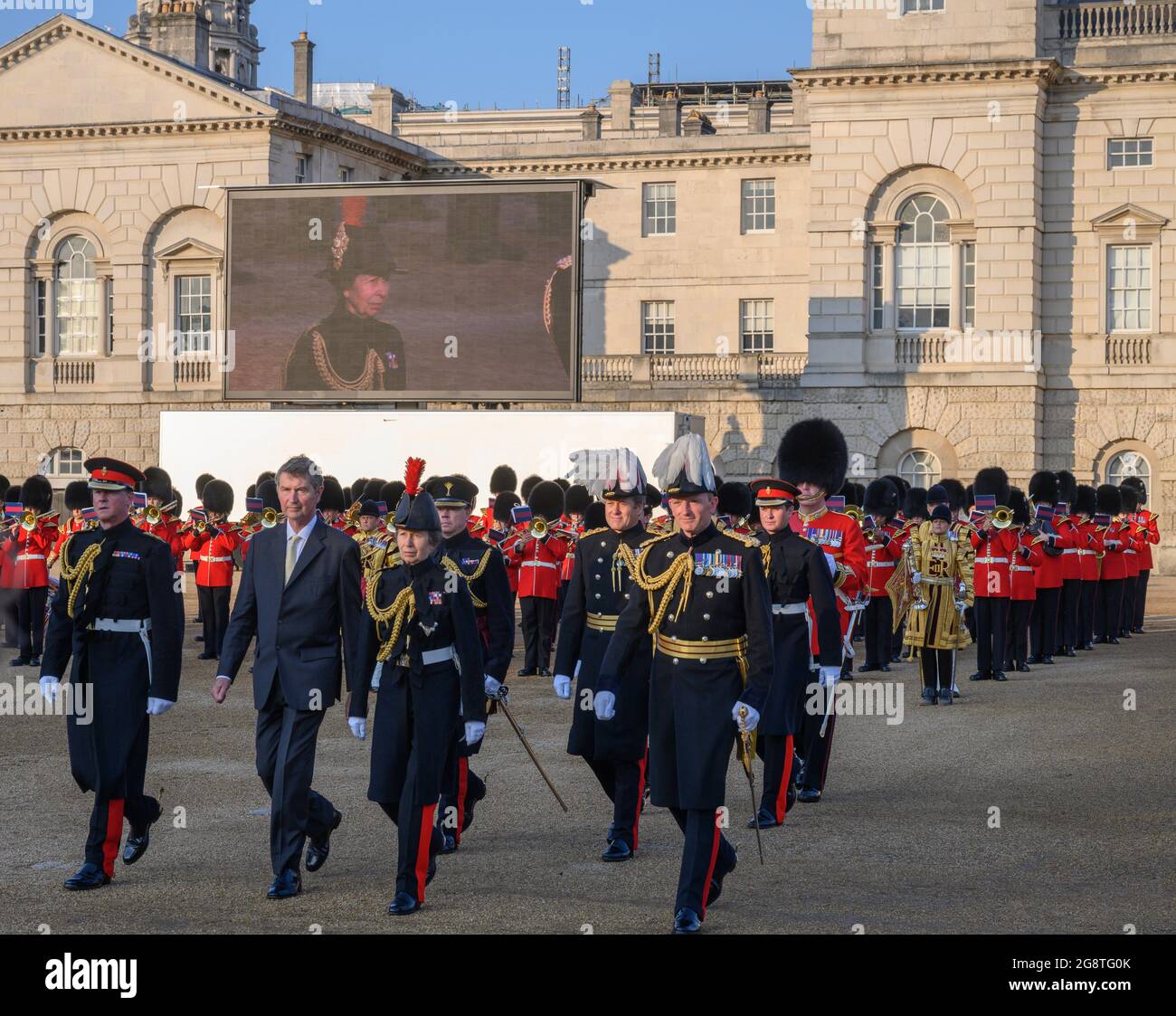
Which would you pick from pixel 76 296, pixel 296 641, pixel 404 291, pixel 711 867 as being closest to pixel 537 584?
pixel 296 641

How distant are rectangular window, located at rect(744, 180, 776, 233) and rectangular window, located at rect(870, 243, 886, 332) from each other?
22.4 feet

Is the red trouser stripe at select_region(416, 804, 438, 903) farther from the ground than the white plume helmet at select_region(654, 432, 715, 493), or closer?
closer

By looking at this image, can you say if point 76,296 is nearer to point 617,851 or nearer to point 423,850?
point 617,851

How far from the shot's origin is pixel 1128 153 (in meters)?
33.9

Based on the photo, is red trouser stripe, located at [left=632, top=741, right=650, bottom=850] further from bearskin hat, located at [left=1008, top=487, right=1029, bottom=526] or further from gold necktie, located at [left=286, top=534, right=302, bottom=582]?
bearskin hat, located at [left=1008, top=487, right=1029, bottom=526]

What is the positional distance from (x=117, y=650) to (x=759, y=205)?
1347 inches

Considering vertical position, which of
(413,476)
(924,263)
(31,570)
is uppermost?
(924,263)

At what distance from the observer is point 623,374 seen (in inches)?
1492

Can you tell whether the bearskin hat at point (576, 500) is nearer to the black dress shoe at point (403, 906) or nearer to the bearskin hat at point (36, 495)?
the bearskin hat at point (36, 495)

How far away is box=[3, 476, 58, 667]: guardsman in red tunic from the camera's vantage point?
17922 millimetres

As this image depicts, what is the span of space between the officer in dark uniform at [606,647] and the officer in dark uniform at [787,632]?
2.41 feet

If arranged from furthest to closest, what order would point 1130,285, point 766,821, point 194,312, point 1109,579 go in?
point 194,312 → point 1130,285 → point 1109,579 → point 766,821

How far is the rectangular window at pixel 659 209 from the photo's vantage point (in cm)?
4206

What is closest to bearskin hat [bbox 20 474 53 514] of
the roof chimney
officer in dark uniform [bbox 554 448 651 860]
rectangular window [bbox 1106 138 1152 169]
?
officer in dark uniform [bbox 554 448 651 860]
